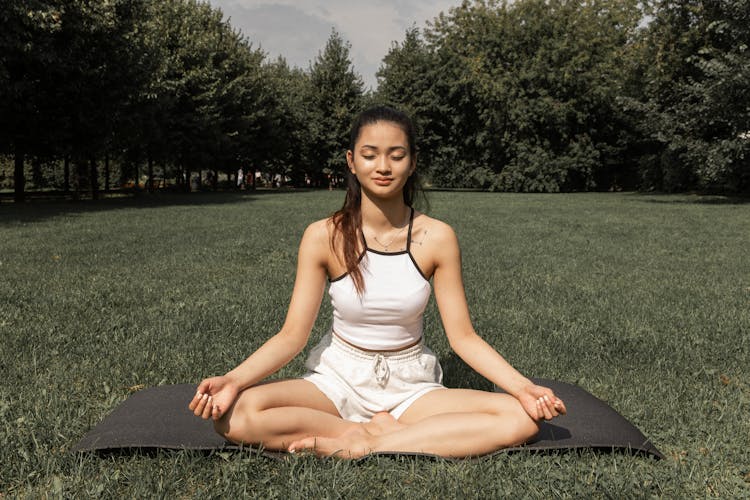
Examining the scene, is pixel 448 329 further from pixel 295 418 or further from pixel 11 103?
pixel 11 103

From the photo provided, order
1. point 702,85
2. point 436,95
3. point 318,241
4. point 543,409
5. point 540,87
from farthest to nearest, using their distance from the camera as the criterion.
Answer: point 436,95 → point 540,87 → point 702,85 → point 318,241 → point 543,409

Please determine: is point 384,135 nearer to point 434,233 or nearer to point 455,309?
point 434,233

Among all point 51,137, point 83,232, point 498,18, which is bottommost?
point 83,232

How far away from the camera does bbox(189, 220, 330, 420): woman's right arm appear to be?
272 cm

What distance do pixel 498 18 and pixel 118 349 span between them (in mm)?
45161

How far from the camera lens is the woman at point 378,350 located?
9.88 ft

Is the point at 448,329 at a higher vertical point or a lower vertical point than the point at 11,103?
lower

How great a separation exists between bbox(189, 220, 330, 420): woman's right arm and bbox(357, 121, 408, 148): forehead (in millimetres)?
565

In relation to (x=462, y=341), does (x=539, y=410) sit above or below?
below

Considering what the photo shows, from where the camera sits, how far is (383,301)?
322cm

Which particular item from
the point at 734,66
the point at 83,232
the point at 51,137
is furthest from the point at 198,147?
the point at 734,66

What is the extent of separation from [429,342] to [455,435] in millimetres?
2589

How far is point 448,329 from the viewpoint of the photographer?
3.42m

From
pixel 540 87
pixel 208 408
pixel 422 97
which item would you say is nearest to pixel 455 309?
pixel 208 408
